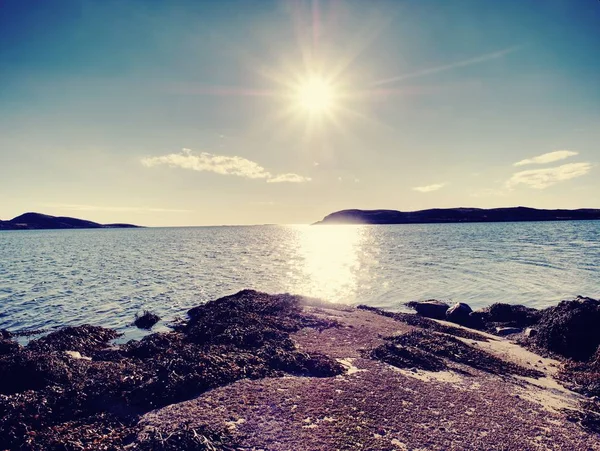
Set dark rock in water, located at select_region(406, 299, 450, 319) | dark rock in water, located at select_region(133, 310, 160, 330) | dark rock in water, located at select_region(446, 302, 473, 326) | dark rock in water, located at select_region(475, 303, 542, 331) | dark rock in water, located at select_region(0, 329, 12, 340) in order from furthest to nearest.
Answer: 1. dark rock in water, located at select_region(406, 299, 450, 319)
2. dark rock in water, located at select_region(446, 302, 473, 326)
3. dark rock in water, located at select_region(475, 303, 542, 331)
4. dark rock in water, located at select_region(133, 310, 160, 330)
5. dark rock in water, located at select_region(0, 329, 12, 340)

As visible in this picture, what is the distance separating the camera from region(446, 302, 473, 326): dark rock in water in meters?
25.2

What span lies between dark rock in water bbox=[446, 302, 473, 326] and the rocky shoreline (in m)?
5.16

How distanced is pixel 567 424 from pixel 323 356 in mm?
8273

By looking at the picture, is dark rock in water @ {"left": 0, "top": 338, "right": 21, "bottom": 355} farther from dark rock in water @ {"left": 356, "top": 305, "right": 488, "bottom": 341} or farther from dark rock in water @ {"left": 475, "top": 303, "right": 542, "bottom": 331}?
dark rock in water @ {"left": 475, "top": 303, "right": 542, "bottom": 331}

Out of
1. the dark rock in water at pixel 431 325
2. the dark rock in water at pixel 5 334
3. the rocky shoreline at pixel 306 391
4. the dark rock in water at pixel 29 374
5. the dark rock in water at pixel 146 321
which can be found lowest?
the dark rock in water at pixel 431 325

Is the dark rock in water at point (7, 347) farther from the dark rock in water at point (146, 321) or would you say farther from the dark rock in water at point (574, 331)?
the dark rock in water at point (574, 331)

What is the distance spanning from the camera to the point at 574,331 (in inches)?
723

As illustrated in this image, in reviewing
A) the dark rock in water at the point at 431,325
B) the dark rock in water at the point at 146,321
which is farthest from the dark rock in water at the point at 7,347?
the dark rock in water at the point at 431,325

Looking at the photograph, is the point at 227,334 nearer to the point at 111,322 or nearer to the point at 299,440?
the point at 299,440

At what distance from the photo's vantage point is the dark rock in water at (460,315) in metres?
25.2

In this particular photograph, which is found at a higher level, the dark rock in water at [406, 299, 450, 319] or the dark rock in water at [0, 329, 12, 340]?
the dark rock in water at [0, 329, 12, 340]

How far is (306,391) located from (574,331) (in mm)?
16716

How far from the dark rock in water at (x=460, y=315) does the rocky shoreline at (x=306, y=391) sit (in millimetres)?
5160

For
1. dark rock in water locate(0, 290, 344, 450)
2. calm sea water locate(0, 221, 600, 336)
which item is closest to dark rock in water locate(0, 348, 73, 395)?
dark rock in water locate(0, 290, 344, 450)
